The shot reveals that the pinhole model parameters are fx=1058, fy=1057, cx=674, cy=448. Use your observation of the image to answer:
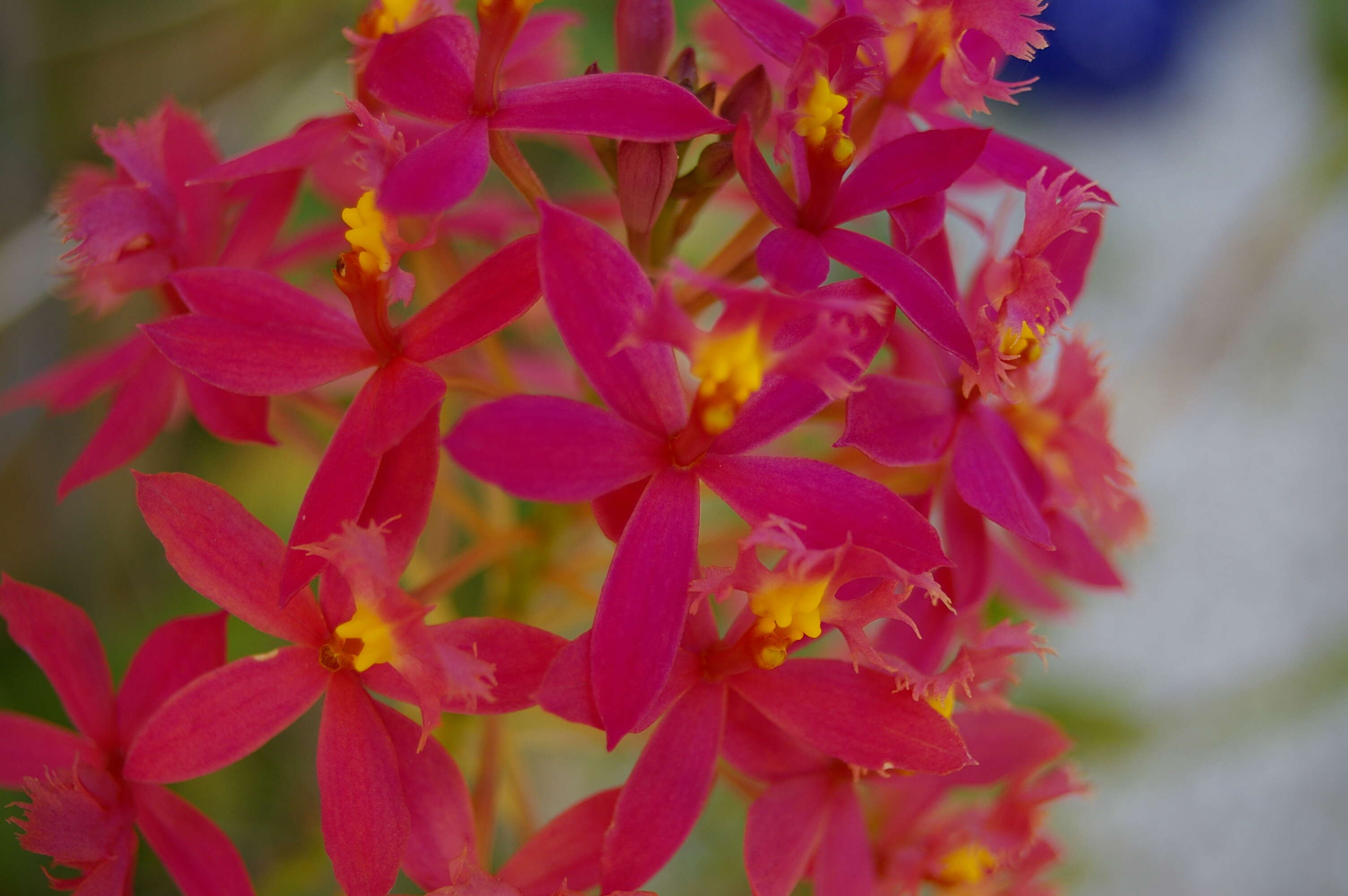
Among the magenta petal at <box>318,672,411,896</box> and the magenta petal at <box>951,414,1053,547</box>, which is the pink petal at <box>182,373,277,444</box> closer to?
the magenta petal at <box>318,672,411,896</box>

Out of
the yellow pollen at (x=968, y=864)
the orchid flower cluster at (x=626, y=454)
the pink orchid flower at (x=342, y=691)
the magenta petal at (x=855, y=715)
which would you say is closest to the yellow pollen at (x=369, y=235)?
the orchid flower cluster at (x=626, y=454)

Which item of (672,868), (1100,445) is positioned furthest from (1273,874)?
(1100,445)

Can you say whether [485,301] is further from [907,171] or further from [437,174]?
[907,171]

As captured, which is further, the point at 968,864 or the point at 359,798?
the point at 968,864

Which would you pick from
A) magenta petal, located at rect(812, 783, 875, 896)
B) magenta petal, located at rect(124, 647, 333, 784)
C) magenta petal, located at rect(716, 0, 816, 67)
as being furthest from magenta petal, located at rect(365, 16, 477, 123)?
magenta petal, located at rect(812, 783, 875, 896)

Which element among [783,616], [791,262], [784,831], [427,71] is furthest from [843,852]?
[427,71]

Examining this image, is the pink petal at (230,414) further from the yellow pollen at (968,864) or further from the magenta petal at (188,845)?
the yellow pollen at (968,864)

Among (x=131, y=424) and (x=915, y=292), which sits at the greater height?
(x=915, y=292)
